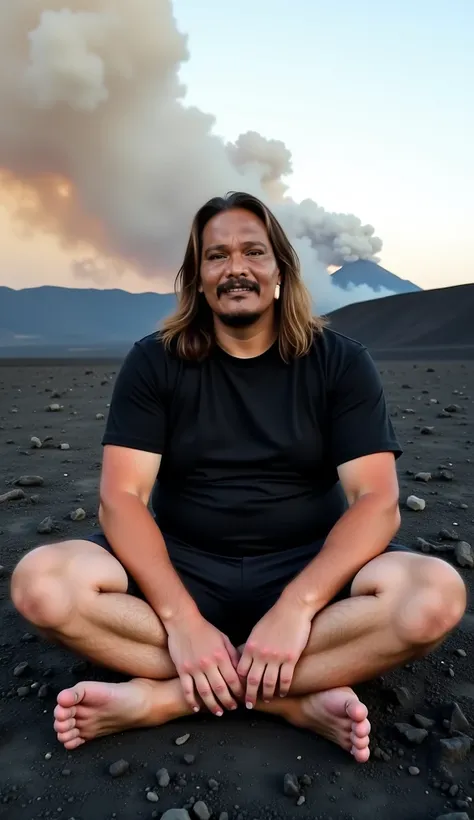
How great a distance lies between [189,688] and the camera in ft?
7.93

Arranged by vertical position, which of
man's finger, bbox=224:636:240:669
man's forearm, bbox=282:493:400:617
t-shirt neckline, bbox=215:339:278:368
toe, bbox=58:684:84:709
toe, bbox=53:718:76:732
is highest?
t-shirt neckline, bbox=215:339:278:368

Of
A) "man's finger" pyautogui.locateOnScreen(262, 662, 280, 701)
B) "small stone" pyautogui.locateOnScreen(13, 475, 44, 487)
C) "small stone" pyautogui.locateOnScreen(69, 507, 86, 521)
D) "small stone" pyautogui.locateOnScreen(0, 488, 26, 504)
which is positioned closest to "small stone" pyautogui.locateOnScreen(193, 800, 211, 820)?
"man's finger" pyautogui.locateOnScreen(262, 662, 280, 701)

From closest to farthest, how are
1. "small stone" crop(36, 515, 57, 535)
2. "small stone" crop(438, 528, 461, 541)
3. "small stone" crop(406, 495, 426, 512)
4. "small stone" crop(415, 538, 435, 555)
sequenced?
"small stone" crop(415, 538, 435, 555)
"small stone" crop(438, 528, 461, 541)
"small stone" crop(36, 515, 57, 535)
"small stone" crop(406, 495, 426, 512)

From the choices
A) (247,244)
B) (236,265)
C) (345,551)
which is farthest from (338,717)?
(247,244)

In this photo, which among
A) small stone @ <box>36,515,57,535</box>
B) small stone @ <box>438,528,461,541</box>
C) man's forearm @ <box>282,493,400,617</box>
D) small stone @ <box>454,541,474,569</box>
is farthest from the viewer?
small stone @ <box>36,515,57,535</box>

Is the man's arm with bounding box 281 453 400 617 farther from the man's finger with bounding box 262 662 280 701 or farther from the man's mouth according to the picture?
the man's mouth

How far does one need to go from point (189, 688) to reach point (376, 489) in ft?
3.40

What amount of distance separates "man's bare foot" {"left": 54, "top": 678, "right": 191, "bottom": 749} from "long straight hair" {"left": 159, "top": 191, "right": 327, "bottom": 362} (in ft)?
4.45

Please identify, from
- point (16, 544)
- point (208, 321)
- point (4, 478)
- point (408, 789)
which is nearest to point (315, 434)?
point (208, 321)

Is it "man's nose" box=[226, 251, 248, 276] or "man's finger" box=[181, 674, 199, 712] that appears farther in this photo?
"man's nose" box=[226, 251, 248, 276]

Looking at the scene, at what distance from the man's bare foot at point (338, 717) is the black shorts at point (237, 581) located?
405 millimetres

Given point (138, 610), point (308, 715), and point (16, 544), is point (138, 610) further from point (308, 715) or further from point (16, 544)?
point (16, 544)

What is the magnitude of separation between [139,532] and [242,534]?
1.43 ft

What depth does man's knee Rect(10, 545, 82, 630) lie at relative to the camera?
2.46m
